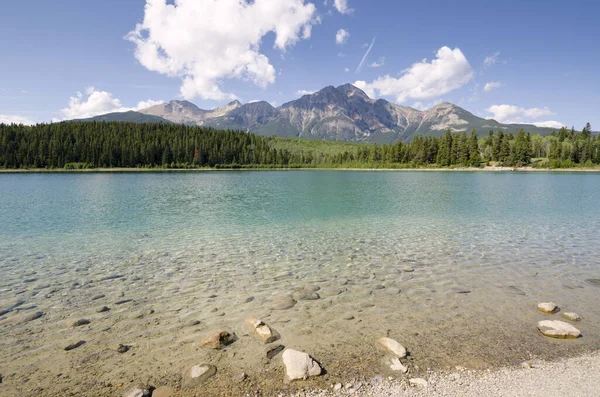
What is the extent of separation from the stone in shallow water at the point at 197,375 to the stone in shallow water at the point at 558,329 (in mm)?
9200

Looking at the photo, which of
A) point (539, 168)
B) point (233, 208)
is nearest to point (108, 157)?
point (233, 208)

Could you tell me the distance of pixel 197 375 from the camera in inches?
289

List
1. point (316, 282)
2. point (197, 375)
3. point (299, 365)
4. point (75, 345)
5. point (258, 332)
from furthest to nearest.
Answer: point (316, 282) < point (258, 332) < point (75, 345) < point (299, 365) < point (197, 375)

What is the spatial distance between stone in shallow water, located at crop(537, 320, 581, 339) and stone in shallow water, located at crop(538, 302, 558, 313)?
50.2 inches

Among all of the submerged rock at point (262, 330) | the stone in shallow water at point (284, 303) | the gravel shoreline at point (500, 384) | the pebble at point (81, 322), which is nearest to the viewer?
the gravel shoreline at point (500, 384)

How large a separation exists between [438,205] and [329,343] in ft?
121

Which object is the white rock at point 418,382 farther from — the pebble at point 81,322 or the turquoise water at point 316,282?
the pebble at point 81,322

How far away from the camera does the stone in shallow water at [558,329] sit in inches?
355

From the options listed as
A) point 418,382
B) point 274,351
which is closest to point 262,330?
point 274,351

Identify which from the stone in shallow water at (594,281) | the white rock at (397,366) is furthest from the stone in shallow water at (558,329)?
the stone in shallow water at (594,281)

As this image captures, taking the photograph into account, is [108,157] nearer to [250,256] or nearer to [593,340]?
[250,256]

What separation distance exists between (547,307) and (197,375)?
37.0ft

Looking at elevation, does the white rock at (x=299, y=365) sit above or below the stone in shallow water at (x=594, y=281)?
below

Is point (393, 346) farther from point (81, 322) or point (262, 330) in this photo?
point (81, 322)
